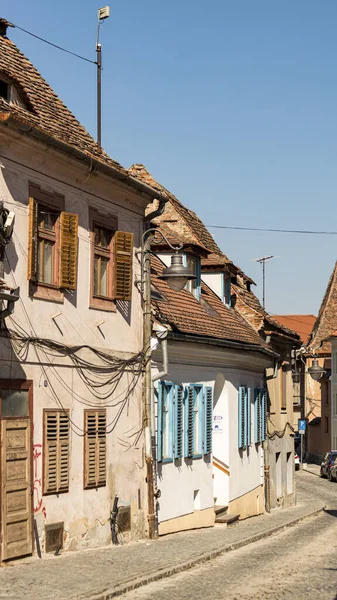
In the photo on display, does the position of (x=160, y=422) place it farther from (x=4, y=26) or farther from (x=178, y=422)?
(x=4, y=26)

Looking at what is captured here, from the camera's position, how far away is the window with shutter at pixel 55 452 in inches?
665

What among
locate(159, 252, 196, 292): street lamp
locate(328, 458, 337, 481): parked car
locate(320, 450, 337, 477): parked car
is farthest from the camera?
locate(320, 450, 337, 477): parked car

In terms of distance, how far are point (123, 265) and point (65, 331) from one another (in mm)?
2563

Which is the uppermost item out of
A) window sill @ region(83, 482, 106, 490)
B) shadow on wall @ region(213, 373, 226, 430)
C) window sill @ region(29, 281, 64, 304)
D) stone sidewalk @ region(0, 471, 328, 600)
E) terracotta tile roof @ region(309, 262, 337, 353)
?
terracotta tile roof @ region(309, 262, 337, 353)

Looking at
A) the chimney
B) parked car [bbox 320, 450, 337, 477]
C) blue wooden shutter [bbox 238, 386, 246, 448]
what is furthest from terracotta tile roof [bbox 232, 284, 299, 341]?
parked car [bbox 320, 450, 337, 477]

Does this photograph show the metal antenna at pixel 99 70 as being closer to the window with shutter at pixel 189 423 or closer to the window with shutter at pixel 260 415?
the window with shutter at pixel 189 423

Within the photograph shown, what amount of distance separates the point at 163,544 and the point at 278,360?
643 inches

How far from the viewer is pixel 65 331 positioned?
58.1 feet

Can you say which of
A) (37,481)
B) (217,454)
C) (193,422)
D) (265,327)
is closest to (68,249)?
(37,481)

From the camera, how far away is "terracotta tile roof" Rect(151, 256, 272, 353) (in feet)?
76.8

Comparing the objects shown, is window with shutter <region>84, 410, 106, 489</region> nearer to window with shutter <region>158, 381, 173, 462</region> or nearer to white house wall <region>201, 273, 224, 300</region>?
window with shutter <region>158, 381, 173, 462</region>

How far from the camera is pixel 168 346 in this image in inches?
878

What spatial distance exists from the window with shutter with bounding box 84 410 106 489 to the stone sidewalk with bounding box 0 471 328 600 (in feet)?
3.96

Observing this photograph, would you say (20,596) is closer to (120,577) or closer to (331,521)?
(120,577)
